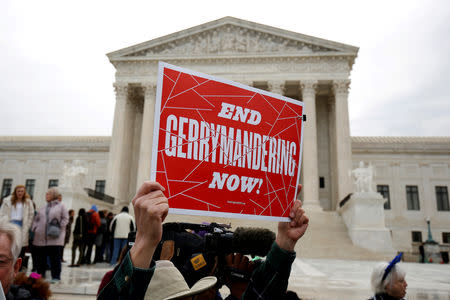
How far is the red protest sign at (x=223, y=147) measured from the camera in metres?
2.16

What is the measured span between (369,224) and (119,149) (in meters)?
19.6

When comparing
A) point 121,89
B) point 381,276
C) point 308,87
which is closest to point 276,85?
point 308,87

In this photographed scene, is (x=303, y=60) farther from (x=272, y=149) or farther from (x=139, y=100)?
(x=272, y=149)

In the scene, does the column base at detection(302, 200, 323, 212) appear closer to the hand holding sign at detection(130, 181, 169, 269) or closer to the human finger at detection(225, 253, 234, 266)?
the human finger at detection(225, 253, 234, 266)

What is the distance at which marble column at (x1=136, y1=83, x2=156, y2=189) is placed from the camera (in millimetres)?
28594

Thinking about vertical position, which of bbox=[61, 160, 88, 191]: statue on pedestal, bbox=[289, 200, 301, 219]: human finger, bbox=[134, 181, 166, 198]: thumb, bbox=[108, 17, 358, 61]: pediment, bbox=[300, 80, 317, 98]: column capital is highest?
bbox=[108, 17, 358, 61]: pediment

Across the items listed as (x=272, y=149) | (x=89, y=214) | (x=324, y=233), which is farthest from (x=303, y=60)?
(x=272, y=149)

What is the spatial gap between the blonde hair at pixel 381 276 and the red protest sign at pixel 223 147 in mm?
1554

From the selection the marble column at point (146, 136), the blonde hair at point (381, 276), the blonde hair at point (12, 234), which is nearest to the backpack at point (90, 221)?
the blonde hair at point (381, 276)

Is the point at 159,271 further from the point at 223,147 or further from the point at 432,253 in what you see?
the point at 432,253

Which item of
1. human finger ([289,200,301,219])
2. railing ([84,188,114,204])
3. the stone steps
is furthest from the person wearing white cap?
railing ([84,188,114,204])

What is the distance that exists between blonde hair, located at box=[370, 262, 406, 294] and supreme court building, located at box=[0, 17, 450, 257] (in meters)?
21.0

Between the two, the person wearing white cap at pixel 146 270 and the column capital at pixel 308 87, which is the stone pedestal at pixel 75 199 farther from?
the person wearing white cap at pixel 146 270

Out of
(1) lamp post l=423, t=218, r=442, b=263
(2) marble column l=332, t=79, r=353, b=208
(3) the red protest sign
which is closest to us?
(3) the red protest sign
